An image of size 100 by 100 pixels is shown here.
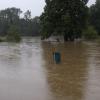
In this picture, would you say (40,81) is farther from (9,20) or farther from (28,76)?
(9,20)

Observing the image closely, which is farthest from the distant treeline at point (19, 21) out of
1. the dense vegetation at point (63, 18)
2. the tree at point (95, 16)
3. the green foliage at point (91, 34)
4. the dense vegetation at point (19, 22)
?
the dense vegetation at point (63, 18)

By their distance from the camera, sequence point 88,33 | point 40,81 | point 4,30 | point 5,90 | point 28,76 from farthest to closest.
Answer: point 4,30 → point 88,33 → point 28,76 → point 40,81 → point 5,90

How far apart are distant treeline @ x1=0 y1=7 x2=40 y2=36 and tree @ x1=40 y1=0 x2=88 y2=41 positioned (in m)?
49.0

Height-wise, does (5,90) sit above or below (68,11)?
below

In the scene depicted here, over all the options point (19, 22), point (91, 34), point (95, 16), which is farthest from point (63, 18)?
point (19, 22)

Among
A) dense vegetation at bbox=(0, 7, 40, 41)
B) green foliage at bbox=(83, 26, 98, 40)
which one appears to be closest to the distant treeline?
dense vegetation at bbox=(0, 7, 40, 41)

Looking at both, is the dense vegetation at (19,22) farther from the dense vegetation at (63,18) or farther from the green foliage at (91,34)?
the dense vegetation at (63,18)

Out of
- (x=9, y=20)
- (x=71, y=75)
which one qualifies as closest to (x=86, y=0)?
(x=71, y=75)

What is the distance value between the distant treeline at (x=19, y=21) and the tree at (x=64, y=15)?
4899 centimetres

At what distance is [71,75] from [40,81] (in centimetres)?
190

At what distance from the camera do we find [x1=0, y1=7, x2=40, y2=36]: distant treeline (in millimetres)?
109688

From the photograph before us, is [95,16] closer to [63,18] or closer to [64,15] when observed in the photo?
[64,15]

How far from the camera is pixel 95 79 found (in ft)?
40.1

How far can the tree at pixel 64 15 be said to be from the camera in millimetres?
54000
